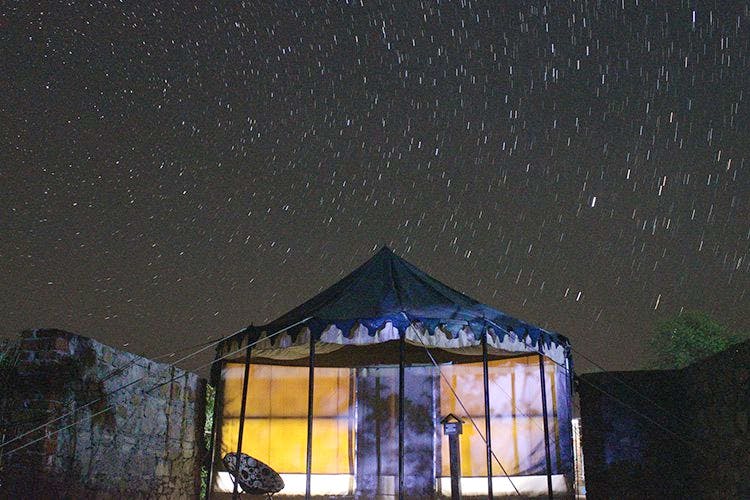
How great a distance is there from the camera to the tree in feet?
55.5

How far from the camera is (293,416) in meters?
8.52

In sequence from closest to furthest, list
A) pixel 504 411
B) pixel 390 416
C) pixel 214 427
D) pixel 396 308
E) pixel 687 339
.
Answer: pixel 396 308 → pixel 214 427 → pixel 504 411 → pixel 390 416 → pixel 687 339

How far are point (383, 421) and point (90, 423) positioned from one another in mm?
4286

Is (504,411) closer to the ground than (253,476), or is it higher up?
higher up

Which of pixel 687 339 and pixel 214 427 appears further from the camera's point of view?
pixel 687 339

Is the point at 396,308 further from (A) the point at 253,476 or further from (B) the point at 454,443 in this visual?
(A) the point at 253,476

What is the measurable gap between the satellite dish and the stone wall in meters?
0.59

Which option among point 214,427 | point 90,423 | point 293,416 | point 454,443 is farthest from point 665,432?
point 90,423

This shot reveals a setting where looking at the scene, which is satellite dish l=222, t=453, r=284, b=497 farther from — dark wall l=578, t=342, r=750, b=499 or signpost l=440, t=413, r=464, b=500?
dark wall l=578, t=342, r=750, b=499

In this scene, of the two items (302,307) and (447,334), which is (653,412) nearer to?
(447,334)

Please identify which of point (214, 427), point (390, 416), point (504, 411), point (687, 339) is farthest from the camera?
point (687, 339)

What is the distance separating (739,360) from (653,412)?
5.54 ft

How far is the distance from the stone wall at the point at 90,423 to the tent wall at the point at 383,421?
1719 mm

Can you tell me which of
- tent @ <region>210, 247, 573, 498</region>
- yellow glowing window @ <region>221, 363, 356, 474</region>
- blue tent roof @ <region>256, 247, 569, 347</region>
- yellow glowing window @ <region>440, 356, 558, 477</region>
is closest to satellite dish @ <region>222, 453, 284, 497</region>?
tent @ <region>210, 247, 573, 498</region>
